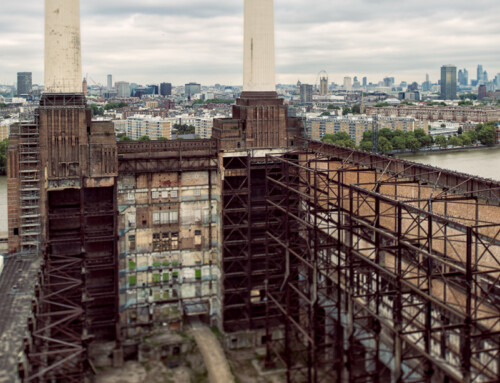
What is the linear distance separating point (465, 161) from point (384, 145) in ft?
43.2

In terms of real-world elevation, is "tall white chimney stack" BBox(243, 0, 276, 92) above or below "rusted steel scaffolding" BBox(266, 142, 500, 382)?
above

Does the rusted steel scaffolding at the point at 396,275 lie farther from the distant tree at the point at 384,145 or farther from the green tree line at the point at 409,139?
the distant tree at the point at 384,145

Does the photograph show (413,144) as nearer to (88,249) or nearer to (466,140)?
(466,140)

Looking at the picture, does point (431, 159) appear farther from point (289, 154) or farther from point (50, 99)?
point (50, 99)

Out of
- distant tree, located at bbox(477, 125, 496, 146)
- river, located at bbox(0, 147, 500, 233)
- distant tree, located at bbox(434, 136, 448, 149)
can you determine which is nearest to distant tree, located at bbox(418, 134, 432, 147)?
distant tree, located at bbox(434, 136, 448, 149)

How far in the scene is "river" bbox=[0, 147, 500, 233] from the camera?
62188 millimetres

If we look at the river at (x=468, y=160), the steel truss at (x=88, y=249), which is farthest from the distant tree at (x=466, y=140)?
the steel truss at (x=88, y=249)

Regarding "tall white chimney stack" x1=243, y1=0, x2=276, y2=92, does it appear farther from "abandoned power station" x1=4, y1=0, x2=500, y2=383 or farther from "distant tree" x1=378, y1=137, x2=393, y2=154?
"distant tree" x1=378, y1=137, x2=393, y2=154

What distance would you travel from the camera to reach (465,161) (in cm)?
7731

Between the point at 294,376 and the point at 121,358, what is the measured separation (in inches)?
260

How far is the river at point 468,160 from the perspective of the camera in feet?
215

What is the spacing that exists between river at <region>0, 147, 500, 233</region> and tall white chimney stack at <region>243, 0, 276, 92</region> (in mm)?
30204

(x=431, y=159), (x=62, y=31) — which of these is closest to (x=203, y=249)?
(x=62, y=31)

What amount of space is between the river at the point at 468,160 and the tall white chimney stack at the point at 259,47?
40294 millimetres
